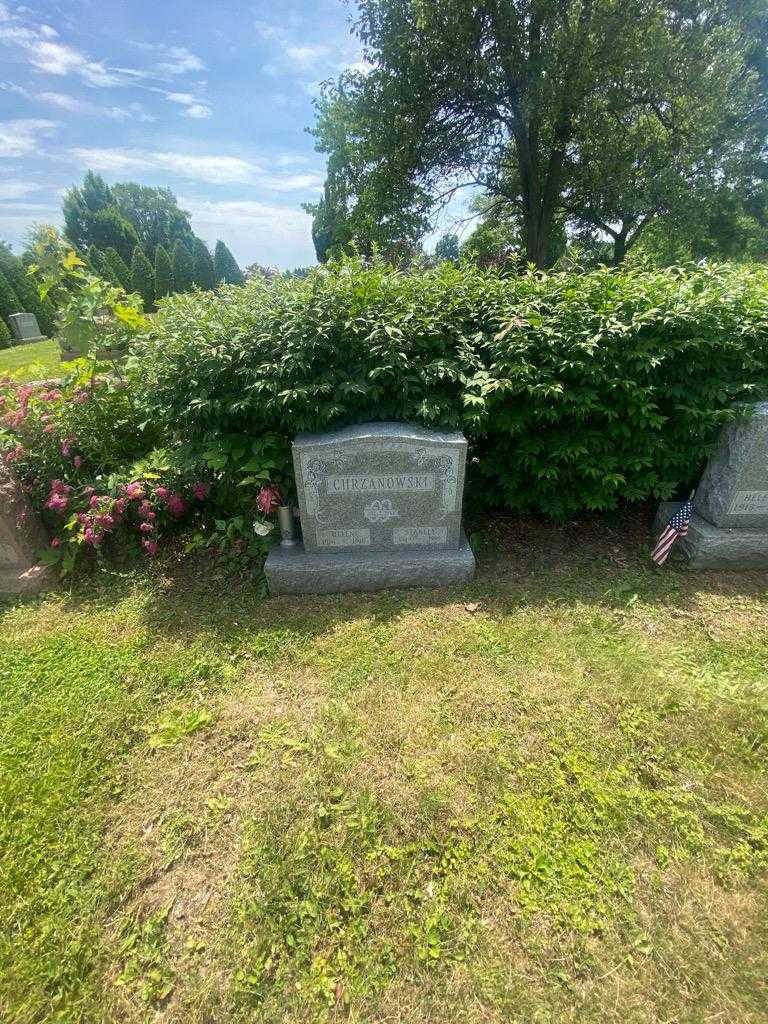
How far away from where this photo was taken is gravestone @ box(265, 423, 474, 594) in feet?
10.3

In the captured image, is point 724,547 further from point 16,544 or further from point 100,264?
point 100,264

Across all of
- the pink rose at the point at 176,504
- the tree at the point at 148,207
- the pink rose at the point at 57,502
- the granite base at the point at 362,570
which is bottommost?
the granite base at the point at 362,570

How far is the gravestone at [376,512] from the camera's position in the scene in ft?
10.3

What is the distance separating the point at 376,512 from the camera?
3344 mm

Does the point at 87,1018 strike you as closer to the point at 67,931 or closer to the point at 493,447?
the point at 67,931

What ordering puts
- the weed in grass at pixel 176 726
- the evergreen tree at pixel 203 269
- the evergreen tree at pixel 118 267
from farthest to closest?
the evergreen tree at pixel 203 269 → the evergreen tree at pixel 118 267 → the weed in grass at pixel 176 726

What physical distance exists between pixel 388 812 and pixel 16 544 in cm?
329

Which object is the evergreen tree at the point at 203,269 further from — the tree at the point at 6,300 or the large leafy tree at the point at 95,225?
the tree at the point at 6,300

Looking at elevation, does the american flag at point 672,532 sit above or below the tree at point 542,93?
below

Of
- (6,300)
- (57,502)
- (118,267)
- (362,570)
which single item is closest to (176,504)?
(57,502)

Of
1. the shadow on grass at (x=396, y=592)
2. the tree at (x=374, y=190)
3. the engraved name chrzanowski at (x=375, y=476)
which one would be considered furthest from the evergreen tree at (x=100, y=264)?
the engraved name chrzanowski at (x=375, y=476)

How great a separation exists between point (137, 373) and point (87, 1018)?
3654mm

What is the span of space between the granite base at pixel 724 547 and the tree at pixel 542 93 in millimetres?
10123

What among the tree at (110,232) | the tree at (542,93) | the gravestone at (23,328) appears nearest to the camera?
the tree at (542,93)
